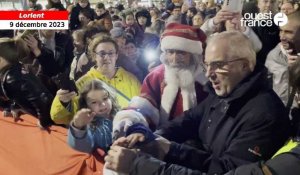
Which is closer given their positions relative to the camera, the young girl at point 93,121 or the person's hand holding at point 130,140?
the person's hand holding at point 130,140

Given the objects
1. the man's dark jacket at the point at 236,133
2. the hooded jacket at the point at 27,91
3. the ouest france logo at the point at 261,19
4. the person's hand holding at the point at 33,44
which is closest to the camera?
the man's dark jacket at the point at 236,133

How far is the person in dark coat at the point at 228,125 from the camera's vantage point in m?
2.14

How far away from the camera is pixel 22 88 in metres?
3.81

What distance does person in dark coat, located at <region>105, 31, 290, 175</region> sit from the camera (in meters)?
2.14

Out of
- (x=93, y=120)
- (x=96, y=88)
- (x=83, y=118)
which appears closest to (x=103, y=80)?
(x=96, y=88)

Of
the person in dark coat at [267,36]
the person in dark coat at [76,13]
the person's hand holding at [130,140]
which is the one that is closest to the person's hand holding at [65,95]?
the person's hand holding at [130,140]

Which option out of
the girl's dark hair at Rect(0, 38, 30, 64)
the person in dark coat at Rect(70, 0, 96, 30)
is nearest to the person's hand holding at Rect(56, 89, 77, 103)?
the girl's dark hair at Rect(0, 38, 30, 64)

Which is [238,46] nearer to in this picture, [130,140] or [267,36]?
[130,140]

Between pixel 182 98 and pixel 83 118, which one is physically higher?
pixel 182 98

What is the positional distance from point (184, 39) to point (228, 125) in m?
1.07

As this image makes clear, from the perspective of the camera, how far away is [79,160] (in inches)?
137

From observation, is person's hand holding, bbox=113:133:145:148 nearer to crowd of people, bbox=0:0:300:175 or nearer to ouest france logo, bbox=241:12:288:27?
crowd of people, bbox=0:0:300:175

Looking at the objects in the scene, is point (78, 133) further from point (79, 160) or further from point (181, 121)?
point (181, 121)

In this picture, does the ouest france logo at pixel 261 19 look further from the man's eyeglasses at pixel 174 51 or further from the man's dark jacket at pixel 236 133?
the man's dark jacket at pixel 236 133
